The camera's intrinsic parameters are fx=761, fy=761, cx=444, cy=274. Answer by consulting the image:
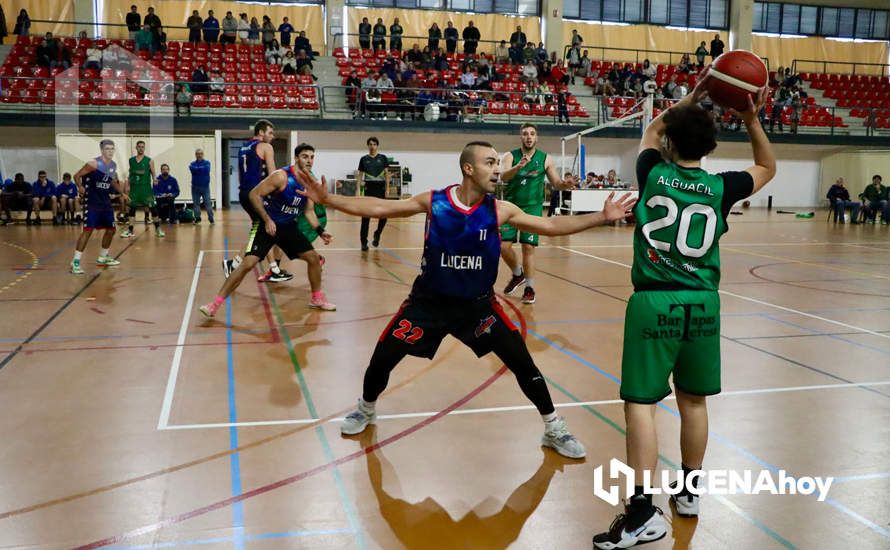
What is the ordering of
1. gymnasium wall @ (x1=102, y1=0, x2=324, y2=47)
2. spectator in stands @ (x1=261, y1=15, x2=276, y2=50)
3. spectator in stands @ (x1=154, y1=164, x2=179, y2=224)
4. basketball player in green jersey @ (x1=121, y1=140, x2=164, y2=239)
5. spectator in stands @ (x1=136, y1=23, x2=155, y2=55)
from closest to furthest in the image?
basketball player in green jersey @ (x1=121, y1=140, x2=164, y2=239) < spectator in stands @ (x1=154, y1=164, x2=179, y2=224) < spectator in stands @ (x1=136, y1=23, x2=155, y2=55) < spectator in stands @ (x1=261, y1=15, x2=276, y2=50) < gymnasium wall @ (x1=102, y1=0, x2=324, y2=47)

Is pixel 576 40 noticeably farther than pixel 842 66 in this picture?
No

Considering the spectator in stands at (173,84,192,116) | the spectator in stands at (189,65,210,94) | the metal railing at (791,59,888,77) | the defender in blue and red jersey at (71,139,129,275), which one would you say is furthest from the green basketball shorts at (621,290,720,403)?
the metal railing at (791,59,888,77)

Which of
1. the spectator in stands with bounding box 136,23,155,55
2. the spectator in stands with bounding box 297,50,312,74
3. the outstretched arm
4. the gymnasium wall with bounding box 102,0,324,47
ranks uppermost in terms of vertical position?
the gymnasium wall with bounding box 102,0,324,47

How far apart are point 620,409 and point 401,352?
5.55 ft

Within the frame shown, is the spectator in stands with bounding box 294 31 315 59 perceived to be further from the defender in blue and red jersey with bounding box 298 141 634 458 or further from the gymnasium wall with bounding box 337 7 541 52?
the defender in blue and red jersey with bounding box 298 141 634 458

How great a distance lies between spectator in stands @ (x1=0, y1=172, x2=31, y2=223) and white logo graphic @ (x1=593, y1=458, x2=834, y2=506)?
733 inches

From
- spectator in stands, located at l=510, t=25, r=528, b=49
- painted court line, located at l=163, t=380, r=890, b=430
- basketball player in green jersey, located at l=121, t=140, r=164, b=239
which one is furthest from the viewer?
spectator in stands, located at l=510, t=25, r=528, b=49

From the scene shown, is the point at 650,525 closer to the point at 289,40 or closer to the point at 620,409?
the point at 620,409

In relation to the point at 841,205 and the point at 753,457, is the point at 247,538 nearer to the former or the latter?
the point at 753,457

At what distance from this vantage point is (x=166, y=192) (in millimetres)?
19078

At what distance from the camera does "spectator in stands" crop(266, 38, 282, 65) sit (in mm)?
26719

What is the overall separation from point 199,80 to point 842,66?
29346 mm

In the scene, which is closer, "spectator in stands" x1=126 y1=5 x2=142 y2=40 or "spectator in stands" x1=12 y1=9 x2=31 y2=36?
"spectator in stands" x1=12 y1=9 x2=31 y2=36

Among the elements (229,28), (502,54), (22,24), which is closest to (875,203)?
(502,54)
